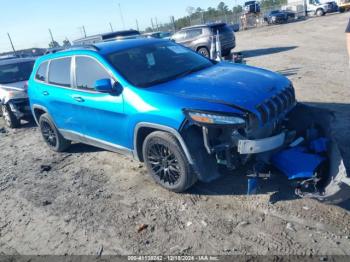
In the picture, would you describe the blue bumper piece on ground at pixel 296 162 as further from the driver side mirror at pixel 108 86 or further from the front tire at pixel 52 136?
the front tire at pixel 52 136

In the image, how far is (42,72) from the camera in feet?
20.2

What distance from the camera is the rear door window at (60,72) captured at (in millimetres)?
5363

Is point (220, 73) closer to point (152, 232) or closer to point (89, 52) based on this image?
point (89, 52)

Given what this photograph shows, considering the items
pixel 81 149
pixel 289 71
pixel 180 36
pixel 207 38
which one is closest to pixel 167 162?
pixel 81 149

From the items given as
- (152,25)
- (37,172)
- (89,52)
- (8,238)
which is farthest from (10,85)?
(152,25)

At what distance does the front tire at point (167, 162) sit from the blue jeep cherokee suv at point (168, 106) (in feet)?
0.04

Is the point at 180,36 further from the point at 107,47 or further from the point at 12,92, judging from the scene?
the point at 107,47

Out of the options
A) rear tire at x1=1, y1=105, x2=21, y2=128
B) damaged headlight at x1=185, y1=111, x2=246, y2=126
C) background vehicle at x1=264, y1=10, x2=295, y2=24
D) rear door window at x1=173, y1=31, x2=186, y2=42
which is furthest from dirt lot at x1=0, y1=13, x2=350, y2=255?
background vehicle at x1=264, y1=10, x2=295, y2=24

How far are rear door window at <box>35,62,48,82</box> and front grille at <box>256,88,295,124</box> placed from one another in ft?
13.4

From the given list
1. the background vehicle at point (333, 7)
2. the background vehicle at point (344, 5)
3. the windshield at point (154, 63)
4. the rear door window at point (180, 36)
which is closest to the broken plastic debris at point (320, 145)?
the windshield at point (154, 63)

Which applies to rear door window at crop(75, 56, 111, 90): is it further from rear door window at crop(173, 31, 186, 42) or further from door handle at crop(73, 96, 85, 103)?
rear door window at crop(173, 31, 186, 42)

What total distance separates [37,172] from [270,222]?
13.6 feet

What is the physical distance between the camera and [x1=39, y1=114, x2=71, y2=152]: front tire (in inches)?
243

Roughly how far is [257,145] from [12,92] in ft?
24.0
